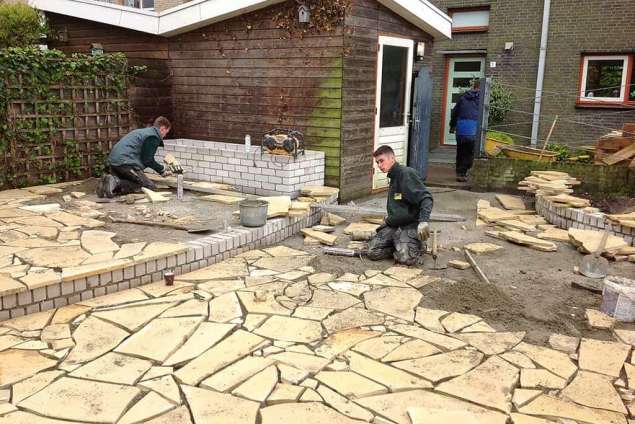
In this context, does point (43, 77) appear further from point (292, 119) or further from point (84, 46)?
point (292, 119)

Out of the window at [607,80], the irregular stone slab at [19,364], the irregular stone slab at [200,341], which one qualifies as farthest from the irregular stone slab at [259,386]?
the window at [607,80]

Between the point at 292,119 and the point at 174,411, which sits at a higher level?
the point at 292,119

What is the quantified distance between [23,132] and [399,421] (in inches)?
299

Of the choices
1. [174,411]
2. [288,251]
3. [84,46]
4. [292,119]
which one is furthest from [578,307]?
[84,46]

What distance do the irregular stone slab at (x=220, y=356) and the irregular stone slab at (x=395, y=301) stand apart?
1.16 m

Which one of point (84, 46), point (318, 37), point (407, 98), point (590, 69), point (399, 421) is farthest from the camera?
point (590, 69)

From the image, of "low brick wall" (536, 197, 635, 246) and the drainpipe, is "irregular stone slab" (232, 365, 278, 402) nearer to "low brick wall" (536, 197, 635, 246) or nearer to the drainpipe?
"low brick wall" (536, 197, 635, 246)

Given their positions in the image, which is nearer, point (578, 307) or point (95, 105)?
point (578, 307)

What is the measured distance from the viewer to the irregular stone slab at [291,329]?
4141mm

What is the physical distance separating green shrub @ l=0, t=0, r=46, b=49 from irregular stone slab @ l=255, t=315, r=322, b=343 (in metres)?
9.43

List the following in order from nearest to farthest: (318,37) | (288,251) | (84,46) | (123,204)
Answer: (288,251), (123,204), (318,37), (84,46)

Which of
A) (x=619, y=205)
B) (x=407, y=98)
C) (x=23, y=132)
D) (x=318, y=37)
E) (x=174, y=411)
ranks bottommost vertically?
(x=174, y=411)

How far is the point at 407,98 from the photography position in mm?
9750

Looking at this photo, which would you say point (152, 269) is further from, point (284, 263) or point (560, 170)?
point (560, 170)
